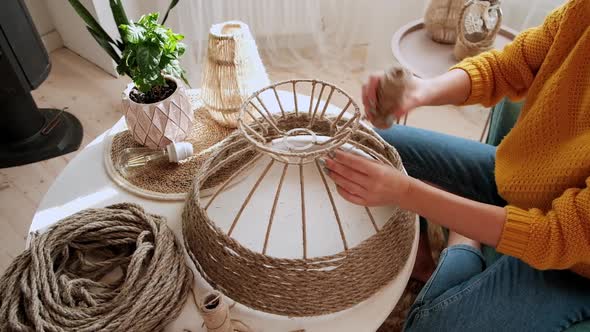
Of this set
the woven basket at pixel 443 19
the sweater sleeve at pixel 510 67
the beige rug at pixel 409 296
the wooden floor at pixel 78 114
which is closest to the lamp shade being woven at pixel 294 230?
the sweater sleeve at pixel 510 67

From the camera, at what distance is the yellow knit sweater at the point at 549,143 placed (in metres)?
0.62

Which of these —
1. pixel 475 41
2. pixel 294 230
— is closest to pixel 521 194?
pixel 294 230

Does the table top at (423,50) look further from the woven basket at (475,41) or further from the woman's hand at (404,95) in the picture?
the woman's hand at (404,95)

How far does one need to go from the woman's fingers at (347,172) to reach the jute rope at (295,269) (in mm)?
80

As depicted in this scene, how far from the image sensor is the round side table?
1.13 metres

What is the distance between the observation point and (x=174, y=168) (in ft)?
2.97

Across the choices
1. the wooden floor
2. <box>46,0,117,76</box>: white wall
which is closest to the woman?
the wooden floor

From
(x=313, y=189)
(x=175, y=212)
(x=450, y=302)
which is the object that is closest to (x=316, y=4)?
(x=313, y=189)

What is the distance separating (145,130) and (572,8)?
76cm

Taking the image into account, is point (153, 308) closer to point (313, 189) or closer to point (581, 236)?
point (313, 189)

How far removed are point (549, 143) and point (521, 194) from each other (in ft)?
0.30

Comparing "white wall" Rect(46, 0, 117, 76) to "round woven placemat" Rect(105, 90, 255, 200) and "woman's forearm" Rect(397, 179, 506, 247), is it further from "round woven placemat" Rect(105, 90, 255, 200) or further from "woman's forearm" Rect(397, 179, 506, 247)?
"woman's forearm" Rect(397, 179, 506, 247)

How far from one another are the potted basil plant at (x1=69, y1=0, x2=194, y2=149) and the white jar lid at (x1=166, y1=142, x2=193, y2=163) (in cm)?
3

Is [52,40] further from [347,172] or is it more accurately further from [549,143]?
[549,143]
